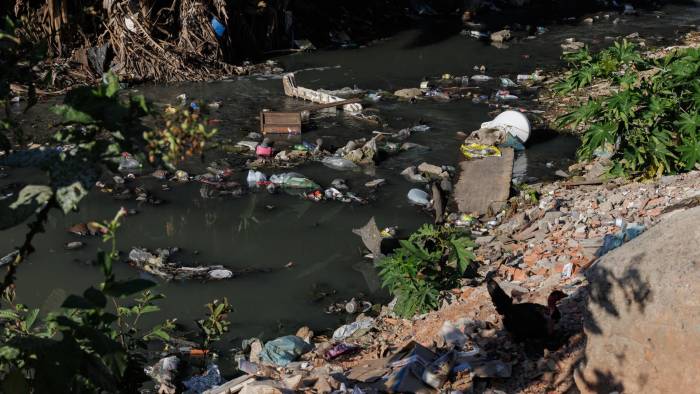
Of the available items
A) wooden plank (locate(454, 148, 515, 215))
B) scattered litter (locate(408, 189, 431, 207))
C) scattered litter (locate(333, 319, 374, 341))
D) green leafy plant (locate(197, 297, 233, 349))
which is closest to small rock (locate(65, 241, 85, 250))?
green leafy plant (locate(197, 297, 233, 349))

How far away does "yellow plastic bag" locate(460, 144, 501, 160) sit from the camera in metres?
7.39

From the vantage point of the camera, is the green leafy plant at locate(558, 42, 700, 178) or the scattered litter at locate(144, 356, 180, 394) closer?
the scattered litter at locate(144, 356, 180, 394)

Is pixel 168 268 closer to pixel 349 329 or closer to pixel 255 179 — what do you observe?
pixel 349 329

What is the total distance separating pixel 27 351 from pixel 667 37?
12.7 meters

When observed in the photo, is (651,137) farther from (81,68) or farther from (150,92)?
(81,68)

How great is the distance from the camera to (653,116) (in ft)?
18.8

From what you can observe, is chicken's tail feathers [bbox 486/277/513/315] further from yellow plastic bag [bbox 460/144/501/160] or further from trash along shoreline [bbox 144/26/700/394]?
yellow plastic bag [bbox 460/144/501/160]

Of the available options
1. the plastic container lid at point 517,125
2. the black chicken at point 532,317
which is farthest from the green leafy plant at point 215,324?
the plastic container lid at point 517,125

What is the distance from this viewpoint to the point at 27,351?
1.58 m

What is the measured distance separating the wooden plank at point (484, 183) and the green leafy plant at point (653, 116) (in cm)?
85

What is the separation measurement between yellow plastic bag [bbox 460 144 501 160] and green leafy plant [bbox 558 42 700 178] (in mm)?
1338

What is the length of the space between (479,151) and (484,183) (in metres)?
0.72

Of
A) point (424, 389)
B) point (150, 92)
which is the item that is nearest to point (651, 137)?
point (424, 389)

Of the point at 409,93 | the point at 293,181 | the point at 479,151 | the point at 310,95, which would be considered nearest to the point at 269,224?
the point at 293,181
